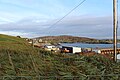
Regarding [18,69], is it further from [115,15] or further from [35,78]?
[115,15]

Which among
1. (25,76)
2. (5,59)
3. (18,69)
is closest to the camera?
(25,76)

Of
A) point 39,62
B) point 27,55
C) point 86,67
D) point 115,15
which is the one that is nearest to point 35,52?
point 27,55

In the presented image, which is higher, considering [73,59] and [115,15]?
[115,15]

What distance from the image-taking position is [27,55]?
10500 mm

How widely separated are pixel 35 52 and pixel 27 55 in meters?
0.61

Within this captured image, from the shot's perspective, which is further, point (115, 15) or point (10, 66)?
point (115, 15)

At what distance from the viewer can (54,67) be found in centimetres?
950

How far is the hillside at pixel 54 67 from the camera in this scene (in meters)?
8.75

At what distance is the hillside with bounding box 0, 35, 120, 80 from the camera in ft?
28.7

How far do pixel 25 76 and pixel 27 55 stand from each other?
1923 mm

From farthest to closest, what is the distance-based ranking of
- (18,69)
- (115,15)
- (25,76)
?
(115,15)
(18,69)
(25,76)

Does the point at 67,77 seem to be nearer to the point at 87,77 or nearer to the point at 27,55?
the point at 87,77

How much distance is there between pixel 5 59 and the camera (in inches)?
392

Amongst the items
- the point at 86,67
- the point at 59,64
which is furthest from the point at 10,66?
the point at 86,67
